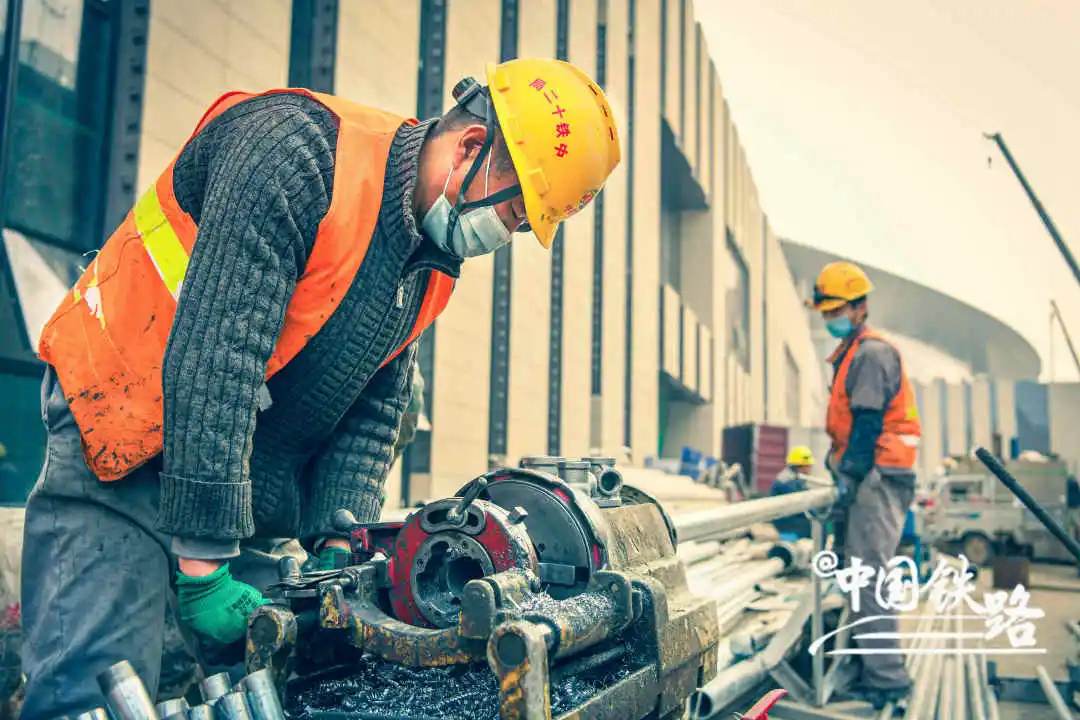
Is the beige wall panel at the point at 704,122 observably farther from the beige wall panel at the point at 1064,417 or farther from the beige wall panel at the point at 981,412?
the beige wall panel at the point at 981,412

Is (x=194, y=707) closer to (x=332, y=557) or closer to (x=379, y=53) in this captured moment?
(x=332, y=557)

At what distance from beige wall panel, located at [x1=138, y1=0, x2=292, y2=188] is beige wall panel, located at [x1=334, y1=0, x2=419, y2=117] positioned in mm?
972

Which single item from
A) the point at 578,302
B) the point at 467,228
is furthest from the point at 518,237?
the point at 467,228

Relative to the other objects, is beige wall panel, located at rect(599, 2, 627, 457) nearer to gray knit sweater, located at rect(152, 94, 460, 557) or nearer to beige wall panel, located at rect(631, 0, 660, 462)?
beige wall panel, located at rect(631, 0, 660, 462)

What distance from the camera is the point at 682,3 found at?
20.2 meters

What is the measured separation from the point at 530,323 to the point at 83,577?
8.90 metres

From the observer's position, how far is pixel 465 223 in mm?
1899

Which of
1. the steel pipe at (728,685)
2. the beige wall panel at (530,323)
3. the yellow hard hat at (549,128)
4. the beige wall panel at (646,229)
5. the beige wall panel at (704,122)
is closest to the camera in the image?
the yellow hard hat at (549,128)

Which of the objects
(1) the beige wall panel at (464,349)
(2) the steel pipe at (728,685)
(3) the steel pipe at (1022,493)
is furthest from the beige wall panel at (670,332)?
(3) the steel pipe at (1022,493)

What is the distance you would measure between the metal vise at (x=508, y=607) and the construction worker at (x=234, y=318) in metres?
0.19

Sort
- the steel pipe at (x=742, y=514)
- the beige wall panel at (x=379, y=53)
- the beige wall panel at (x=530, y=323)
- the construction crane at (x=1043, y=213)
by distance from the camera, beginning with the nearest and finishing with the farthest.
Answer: the steel pipe at (x=742, y=514) → the construction crane at (x=1043, y=213) → the beige wall panel at (x=379, y=53) → the beige wall panel at (x=530, y=323)

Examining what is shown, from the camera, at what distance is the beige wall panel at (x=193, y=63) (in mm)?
4531

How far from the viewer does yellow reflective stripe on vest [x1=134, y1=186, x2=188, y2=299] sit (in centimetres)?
175

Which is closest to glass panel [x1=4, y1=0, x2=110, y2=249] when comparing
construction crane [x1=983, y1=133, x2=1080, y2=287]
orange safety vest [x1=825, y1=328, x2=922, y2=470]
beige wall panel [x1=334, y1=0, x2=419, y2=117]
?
beige wall panel [x1=334, y1=0, x2=419, y2=117]
